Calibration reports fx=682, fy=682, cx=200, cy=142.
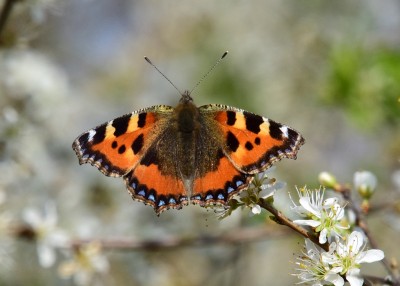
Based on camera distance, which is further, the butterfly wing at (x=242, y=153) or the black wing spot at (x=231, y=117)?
the black wing spot at (x=231, y=117)

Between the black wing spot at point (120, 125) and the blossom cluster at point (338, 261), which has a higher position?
the black wing spot at point (120, 125)

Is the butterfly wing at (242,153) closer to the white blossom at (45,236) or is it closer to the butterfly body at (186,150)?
the butterfly body at (186,150)

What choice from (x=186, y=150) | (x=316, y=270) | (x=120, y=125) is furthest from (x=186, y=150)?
(x=316, y=270)

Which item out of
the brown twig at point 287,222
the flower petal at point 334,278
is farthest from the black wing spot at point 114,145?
the flower petal at point 334,278

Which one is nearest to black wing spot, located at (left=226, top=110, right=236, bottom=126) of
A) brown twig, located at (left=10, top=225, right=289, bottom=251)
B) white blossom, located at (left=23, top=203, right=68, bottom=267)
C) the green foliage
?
brown twig, located at (left=10, top=225, right=289, bottom=251)

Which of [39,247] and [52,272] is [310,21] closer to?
[52,272]

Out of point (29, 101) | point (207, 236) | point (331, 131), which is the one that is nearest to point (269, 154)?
point (207, 236)

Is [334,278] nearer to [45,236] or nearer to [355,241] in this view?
[355,241]

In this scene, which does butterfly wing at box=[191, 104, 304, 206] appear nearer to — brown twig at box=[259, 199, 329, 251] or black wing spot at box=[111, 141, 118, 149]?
brown twig at box=[259, 199, 329, 251]
